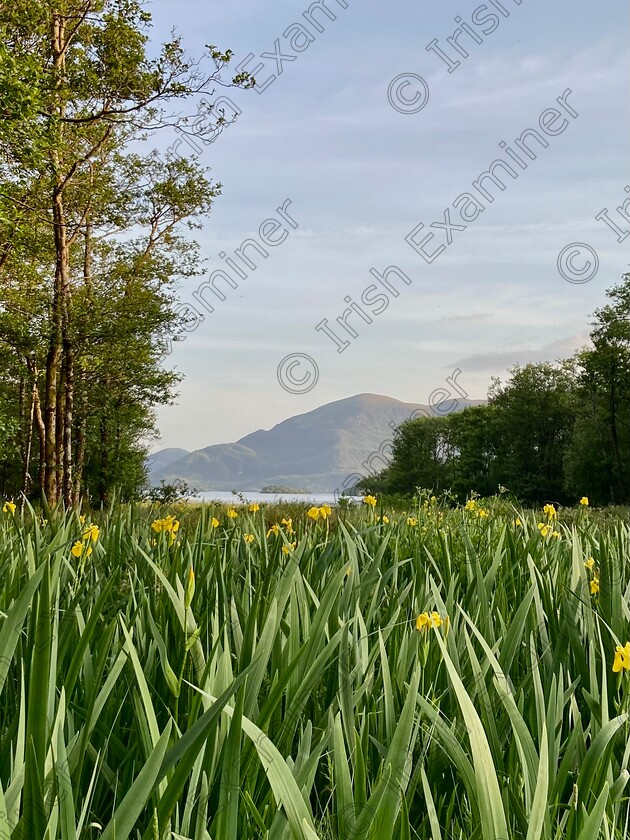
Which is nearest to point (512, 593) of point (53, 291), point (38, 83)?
point (38, 83)

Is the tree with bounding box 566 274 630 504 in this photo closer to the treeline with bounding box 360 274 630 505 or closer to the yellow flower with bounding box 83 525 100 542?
the treeline with bounding box 360 274 630 505

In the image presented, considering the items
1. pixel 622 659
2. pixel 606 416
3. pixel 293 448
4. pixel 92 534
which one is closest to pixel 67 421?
pixel 92 534

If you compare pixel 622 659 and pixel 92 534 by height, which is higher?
pixel 92 534

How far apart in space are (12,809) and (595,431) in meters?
37.0

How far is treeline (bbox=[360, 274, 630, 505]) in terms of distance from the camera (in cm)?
3269

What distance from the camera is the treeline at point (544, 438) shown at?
3269 cm

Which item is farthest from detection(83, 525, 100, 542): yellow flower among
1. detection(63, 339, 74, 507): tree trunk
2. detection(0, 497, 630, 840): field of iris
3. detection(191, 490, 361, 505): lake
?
detection(63, 339, 74, 507): tree trunk

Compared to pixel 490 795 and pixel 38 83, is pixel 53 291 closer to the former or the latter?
pixel 38 83

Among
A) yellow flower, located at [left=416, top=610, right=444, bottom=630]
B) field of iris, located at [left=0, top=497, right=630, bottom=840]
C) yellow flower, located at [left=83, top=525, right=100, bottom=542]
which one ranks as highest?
yellow flower, located at [left=83, top=525, right=100, bottom=542]

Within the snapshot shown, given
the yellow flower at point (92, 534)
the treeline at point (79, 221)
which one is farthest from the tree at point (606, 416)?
the yellow flower at point (92, 534)

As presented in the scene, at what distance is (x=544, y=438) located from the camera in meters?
44.3

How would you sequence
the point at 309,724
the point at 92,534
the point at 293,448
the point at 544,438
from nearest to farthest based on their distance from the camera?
the point at 309,724 → the point at 92,534 → the point at 544,438 → the point at 293,448

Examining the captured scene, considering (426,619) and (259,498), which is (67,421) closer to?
(259,498)

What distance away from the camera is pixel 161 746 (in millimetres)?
810
